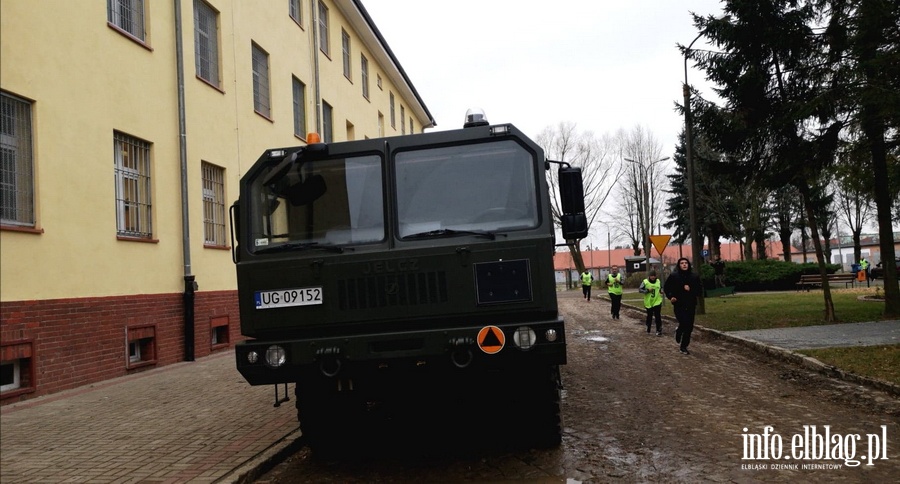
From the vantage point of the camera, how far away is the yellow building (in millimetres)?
9125

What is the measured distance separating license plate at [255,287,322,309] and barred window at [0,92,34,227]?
499cm

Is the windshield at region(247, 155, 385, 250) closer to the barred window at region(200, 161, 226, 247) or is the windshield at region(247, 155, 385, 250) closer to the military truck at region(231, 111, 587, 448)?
the military truck at region(231, 111, 587, 448)

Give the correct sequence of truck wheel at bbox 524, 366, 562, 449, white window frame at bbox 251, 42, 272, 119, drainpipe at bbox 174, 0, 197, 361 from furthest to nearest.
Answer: white window frame at bbox 251, 42, 272, 119 < drainpipe at bbox 174, 0, 197, 361 < truck wheel at bbox 524, 366, 562, 449

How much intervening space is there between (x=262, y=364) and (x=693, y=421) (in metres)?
4.15

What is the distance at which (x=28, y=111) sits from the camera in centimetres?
934

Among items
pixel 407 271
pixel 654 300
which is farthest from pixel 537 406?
pixel 654 300

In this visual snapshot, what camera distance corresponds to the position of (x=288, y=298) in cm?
555

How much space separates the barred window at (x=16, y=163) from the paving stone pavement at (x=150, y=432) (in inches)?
92.7

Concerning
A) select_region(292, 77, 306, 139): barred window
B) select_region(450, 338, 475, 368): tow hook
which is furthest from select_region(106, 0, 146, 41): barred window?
select_region(450, 338, 475, 368): tow hook

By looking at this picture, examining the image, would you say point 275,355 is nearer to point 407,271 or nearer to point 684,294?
point 407,271

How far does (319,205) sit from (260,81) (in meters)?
13.3

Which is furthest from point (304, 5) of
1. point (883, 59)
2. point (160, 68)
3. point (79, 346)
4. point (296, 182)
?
point (296, 182)

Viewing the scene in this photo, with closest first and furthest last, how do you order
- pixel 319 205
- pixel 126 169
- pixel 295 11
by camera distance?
pixel 319 205, pixel 126 169, pixel 295 11

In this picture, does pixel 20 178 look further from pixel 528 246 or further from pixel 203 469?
pixel 528 246
